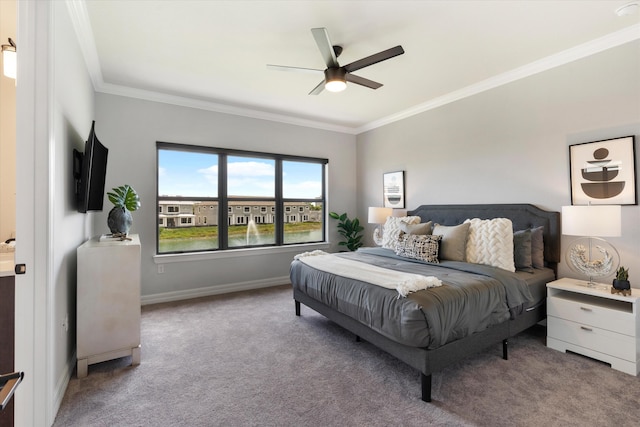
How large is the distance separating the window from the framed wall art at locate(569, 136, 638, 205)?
3.57 meters

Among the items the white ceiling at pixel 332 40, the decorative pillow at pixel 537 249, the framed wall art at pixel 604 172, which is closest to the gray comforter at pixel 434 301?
the decorative pillow at pixel 537 249

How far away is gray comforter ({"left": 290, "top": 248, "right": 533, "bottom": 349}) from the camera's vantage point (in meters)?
1.92

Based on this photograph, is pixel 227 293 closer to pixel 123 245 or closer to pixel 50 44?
pixel 123 245

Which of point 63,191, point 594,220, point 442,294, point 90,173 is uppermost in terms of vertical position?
point 90,173

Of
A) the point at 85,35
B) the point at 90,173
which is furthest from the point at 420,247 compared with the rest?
the point at 85,35

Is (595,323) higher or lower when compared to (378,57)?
lower

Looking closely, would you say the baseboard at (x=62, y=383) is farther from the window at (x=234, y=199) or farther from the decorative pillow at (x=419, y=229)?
the decorative pillow at (x=419, y=229)

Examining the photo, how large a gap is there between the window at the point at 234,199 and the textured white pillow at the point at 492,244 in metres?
2.92

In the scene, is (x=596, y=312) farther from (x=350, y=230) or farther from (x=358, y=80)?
(x=350, y=230)

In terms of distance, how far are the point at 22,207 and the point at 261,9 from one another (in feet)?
6.87

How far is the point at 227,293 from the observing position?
4.38 meters

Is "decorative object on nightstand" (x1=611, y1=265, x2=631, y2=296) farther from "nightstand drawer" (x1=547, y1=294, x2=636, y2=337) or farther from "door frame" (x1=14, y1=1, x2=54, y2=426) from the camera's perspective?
"door frame" (x1=14, y1=1, x2=54, y2=426)

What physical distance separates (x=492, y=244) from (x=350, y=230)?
109 inches

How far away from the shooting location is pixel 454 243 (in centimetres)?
313
